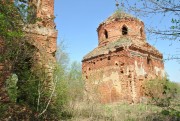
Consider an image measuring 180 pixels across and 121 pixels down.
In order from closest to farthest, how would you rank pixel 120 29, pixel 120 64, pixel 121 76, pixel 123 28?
pixel 121 76 < pixel 120 64 < pixel 120 29 < pixel 123 28

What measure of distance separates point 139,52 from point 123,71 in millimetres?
1991

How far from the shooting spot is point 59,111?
8016 millimetres

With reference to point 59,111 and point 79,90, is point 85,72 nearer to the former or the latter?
point 79,90

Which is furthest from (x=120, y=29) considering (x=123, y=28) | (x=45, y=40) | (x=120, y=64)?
(x=45, y=40)

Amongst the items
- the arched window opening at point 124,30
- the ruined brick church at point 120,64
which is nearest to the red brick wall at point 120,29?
the ruined brick church at point 120,64

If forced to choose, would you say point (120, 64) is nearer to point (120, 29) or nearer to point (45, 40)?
point (120, 29)

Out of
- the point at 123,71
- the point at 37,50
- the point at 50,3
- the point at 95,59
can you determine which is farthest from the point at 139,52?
the point at 37,50

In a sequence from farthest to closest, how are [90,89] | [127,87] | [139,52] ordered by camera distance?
1. [139,52]
2. [127,87]
3. [90,89]

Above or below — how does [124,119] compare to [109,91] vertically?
below

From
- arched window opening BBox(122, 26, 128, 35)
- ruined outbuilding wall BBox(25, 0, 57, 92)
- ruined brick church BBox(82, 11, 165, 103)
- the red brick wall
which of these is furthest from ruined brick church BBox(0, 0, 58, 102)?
arched window opening BBox(122, 26, 128, 35)

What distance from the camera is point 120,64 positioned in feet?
53.3

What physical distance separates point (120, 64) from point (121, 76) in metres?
0.84

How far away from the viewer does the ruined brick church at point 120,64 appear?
15.7 m

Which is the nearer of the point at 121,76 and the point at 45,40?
the point at 45,40
